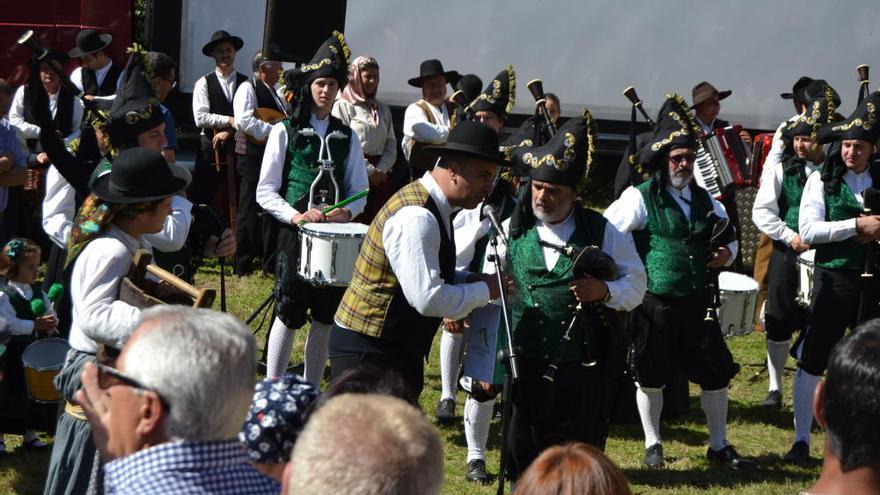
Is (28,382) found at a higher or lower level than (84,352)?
lower

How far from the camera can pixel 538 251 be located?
574cm

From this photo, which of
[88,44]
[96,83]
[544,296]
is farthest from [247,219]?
[544,296]

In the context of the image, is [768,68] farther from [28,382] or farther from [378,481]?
[378,481]

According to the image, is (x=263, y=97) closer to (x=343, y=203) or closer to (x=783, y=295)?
(x=343, y=203)

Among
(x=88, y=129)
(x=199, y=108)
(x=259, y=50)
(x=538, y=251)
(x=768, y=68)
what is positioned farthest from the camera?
(x=768, y=68)

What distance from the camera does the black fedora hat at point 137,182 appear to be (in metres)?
4.54

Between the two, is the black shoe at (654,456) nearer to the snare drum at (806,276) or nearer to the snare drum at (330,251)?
the snare drum at (806,276)

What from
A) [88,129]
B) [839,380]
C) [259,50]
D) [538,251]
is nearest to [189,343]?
[839,380]

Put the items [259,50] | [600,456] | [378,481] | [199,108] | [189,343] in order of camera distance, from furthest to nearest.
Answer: [259,50]
[199,108]
[600,456]
[189,343]
[378,481]

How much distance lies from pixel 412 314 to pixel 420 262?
1.18 feet

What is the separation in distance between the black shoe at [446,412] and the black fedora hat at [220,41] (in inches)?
196

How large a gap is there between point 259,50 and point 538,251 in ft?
23.4

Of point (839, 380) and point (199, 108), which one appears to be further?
point (199, 108)

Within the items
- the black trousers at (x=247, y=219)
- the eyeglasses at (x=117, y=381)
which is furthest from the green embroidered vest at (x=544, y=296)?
the black trousers at (x=247, y=219)
